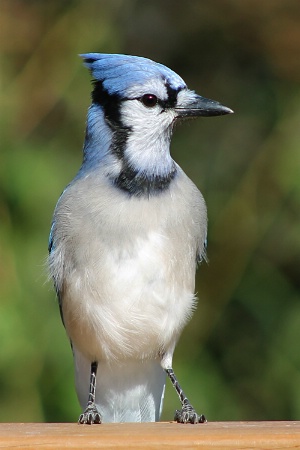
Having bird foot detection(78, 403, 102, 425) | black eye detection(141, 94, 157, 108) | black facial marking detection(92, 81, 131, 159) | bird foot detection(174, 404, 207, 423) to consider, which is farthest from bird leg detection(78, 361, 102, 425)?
black eye detection(141, 94, 157, 108)

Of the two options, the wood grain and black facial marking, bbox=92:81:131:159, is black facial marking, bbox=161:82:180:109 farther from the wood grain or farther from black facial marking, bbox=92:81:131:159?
the wood grain

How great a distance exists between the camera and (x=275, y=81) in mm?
4613

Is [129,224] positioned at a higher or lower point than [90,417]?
higher

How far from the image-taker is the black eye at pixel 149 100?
9.66 ft

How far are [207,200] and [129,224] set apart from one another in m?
1.56

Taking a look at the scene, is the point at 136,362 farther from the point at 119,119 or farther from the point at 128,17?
the point at 128,17

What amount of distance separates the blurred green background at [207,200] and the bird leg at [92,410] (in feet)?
2.30

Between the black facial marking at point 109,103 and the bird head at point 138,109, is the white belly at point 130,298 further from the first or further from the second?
the black facial marking at point 109,103

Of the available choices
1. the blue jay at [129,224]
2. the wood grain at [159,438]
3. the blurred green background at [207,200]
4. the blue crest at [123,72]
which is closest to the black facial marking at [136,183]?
the blue jay at [129,224]

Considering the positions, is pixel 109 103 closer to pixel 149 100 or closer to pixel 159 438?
pixel 149 100

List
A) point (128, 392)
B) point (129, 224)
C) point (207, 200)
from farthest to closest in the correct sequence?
point (207, 200) < point (128, 392) < point (129, 224)

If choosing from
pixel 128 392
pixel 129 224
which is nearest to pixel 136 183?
pixel 129 224

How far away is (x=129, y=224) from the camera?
292 cm

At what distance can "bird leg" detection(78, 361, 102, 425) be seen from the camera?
2.81m
